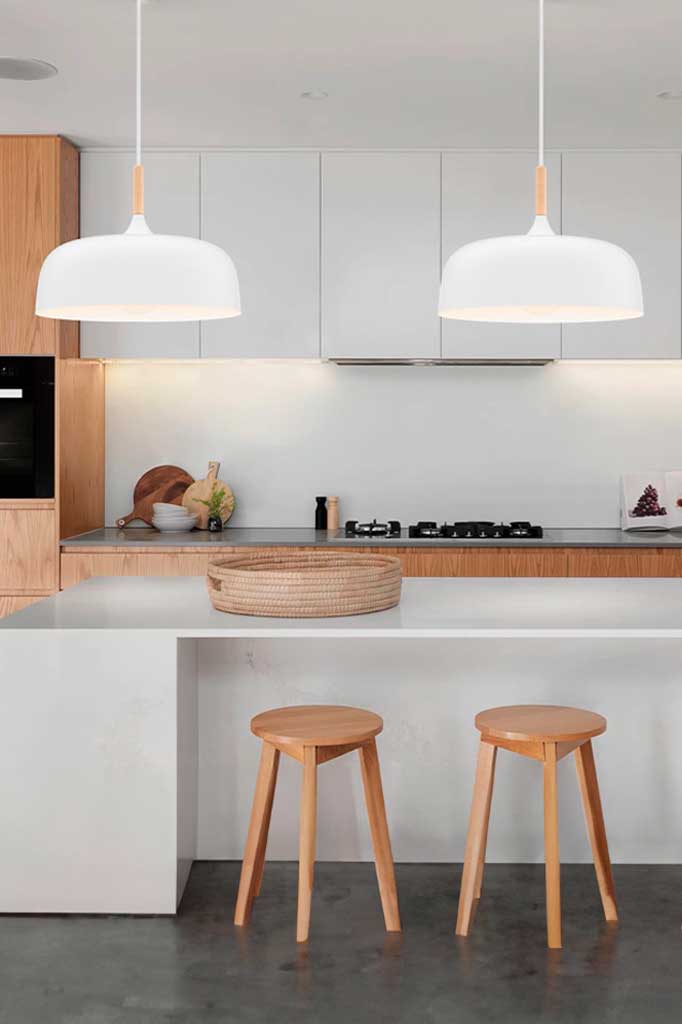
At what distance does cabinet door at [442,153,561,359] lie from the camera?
4590 mm

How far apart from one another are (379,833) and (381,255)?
272 centimetres

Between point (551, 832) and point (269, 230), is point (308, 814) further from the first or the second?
point (269, 230)

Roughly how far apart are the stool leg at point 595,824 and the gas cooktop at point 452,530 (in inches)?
70.5

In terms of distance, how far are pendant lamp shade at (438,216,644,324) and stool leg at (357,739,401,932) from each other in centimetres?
109

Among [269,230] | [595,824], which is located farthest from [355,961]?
[269,230]

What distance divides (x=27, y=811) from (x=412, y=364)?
285cm

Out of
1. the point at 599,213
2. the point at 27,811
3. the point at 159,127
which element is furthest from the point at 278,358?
the point at 27,811

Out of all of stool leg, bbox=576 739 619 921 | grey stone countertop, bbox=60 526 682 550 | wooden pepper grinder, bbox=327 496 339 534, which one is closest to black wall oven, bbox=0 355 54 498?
grey stone countertop, bbox=60 526 682 550

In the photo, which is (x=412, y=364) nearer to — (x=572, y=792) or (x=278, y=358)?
(x=278, y=358)

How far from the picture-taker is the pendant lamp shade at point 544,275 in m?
2.12

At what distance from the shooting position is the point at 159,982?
95.0 inches

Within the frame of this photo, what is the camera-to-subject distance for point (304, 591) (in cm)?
270

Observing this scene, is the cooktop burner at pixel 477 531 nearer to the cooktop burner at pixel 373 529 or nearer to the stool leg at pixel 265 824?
the cooktop burner at pixel 373 529

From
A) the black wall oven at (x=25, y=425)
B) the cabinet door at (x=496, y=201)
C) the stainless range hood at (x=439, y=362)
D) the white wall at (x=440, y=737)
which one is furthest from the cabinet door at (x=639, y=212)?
the black wall oven at (x=25, y=425)
